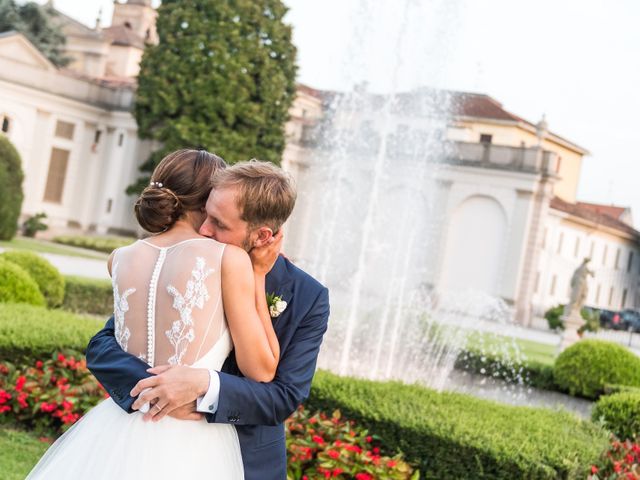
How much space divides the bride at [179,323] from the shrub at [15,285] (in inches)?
328

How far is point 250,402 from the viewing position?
2.57m

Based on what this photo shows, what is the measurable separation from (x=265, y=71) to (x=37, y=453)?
26.4 metres

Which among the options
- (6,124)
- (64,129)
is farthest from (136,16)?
(6,124)

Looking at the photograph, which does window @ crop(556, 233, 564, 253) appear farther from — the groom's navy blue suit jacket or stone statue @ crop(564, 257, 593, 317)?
the groom's navy blue suit jacket

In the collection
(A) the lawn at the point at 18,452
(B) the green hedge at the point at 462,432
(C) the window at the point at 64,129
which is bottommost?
(A) the lawn at the point at 18,452

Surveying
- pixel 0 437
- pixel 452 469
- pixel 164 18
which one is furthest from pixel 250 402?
pixel 164 18

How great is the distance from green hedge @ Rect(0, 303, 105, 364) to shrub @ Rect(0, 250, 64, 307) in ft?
15.0

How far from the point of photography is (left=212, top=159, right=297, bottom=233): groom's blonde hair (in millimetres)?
2500

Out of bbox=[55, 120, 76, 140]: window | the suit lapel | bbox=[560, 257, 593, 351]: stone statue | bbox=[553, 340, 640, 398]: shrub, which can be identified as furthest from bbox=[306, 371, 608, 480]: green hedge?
bbox=[55, 120, 76, 140]: window

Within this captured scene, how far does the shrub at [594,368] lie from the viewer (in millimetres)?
14336

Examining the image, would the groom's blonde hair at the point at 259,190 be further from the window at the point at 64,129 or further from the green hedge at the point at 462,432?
the window at the point at 64,129

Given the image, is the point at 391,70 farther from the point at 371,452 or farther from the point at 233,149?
the point at 233,149

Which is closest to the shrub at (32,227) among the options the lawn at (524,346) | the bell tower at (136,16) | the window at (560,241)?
the lawn at (524,346)

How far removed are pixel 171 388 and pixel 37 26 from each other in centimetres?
4391
